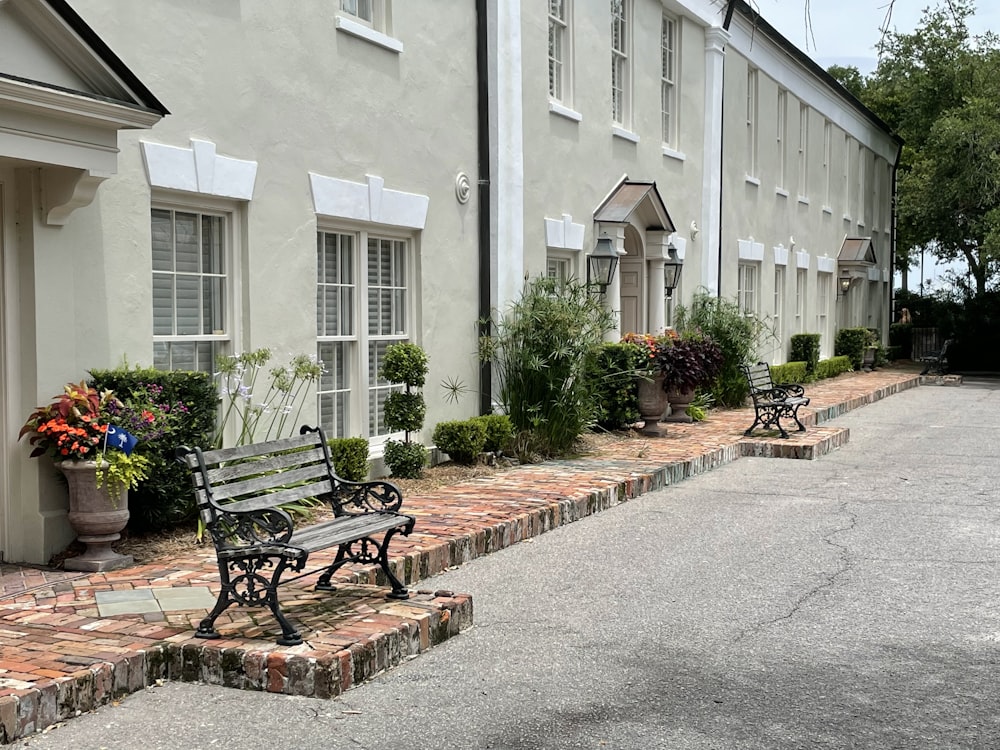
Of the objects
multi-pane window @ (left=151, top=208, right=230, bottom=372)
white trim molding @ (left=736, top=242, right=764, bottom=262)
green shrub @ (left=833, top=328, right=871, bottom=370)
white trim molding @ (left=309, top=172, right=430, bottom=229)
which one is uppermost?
white trim molding @ (left=736, top=242, right=764, bottom=262)

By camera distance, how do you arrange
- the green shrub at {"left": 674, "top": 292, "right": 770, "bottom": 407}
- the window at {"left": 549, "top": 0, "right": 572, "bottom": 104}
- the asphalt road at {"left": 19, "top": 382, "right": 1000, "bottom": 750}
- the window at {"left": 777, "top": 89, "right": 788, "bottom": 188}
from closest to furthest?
the asphalt road at {"left": 19, "top": 382, "right": 1000, "bottom": 750} → the window at {"left": 549, "top": 0, "right": 572, "bottom": 104} → the green shrub at {"left": 674, "top": 292, "right": 770, "bottom": 407} → the window at {"left": 777, "top": 89, "right": 788, "bottom": 188}

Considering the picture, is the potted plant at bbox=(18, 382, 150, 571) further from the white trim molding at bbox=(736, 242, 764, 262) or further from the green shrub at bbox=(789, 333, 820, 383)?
the green shrub at bbox=(789, 333, 820, 383)

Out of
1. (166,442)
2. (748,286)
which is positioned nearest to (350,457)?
(166,442)

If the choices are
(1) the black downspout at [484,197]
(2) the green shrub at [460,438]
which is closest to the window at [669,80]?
(1) the black downspout at [484,197]

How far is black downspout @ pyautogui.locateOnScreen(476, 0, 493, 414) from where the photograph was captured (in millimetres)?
11906

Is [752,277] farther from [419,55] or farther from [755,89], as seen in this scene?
[419,55]

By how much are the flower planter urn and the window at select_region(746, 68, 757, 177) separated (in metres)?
16.7

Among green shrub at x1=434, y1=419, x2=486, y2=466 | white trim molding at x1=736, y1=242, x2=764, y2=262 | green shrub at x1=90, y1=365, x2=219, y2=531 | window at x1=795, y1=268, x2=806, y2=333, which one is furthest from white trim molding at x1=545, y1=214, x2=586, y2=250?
window at x1=795, y1=268, x2=806, y2=333

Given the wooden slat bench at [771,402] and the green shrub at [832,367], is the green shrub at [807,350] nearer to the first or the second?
the green shrub at [832,367]

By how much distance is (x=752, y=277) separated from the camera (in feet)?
71.9

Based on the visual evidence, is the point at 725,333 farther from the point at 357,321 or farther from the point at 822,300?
the point at 822,300

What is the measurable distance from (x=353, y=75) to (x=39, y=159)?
3975 mm

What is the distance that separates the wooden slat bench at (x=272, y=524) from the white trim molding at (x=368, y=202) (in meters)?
3.30

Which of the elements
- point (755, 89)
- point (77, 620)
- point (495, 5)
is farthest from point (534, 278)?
point (755, 89)
